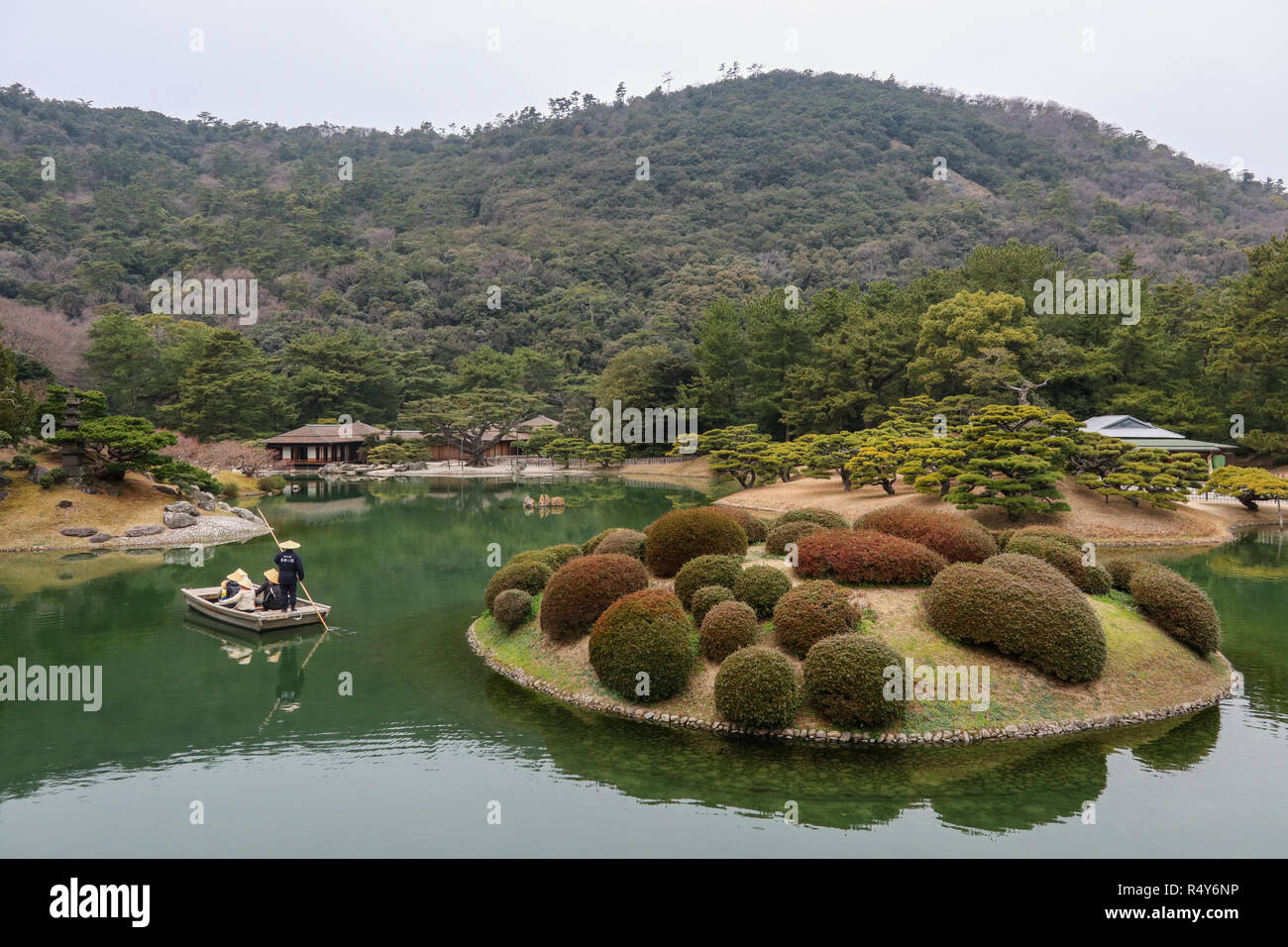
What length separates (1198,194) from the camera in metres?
102

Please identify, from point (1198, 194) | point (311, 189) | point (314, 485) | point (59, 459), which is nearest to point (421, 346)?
point (314, 485)

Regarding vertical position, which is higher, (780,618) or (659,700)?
(780,618)

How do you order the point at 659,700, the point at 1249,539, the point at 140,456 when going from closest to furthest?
Answer: the point at 659,700
the point at 1249,539
the point at 140,456

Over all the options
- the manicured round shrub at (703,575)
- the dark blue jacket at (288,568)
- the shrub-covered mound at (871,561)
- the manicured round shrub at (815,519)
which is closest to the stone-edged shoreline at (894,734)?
the manicured round shrub at (703,575)

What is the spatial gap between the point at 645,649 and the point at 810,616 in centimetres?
203

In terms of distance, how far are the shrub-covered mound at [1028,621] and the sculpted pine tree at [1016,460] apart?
527 inches

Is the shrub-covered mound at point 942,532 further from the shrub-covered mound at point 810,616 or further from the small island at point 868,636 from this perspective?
the shrub-covered mound at point 810,616

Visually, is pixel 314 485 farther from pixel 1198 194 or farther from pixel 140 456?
pixel 1198 194

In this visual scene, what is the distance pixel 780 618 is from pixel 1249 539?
818 inches

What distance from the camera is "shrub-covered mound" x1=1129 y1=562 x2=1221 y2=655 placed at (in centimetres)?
1055

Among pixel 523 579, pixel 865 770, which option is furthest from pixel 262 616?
pixel 865 770

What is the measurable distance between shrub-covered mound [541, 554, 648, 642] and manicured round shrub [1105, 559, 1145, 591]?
7.20m

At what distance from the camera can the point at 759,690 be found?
28.4ft

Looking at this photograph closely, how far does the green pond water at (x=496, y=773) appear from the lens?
6664 millimetres
